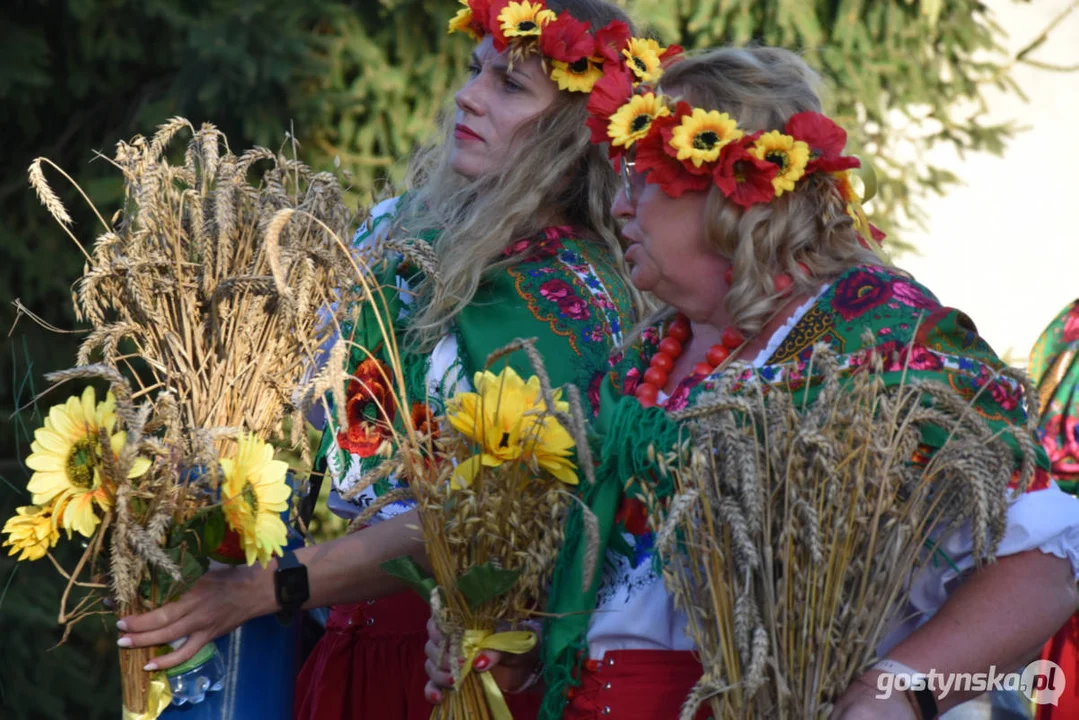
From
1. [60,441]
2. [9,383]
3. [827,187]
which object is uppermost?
[827,187]

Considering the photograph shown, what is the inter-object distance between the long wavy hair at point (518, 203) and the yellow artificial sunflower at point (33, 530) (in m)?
0.73

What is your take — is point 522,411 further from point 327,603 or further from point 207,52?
point 207,52

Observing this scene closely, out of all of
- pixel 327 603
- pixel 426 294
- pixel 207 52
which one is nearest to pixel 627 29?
pixel 426 294

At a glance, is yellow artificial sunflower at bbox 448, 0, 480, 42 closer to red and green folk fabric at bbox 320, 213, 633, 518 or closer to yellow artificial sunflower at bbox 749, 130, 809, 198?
red and green folk fabric at bbox 320, 213, 633, 518

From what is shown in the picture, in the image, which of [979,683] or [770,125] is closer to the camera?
[979,683]

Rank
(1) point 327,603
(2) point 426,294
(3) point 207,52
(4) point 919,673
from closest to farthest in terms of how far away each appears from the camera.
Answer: (4) point 919,673
(1) point 327,603
(2) point 426,294
(3) point 207,52

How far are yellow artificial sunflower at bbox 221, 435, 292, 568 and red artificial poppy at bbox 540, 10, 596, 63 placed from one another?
38.8 inches

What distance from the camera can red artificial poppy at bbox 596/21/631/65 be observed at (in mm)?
2547

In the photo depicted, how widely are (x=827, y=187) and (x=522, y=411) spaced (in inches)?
22.1

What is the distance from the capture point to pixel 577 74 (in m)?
2.58

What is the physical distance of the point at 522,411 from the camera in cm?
191

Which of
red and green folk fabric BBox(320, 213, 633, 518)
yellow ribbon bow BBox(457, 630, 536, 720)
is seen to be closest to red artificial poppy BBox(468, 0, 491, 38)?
red and green folk fabric BBox(320, 213, 633, 518)

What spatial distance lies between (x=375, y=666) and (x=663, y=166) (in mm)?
1184

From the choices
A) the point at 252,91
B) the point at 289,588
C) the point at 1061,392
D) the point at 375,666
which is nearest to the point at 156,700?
the point at 289,588
